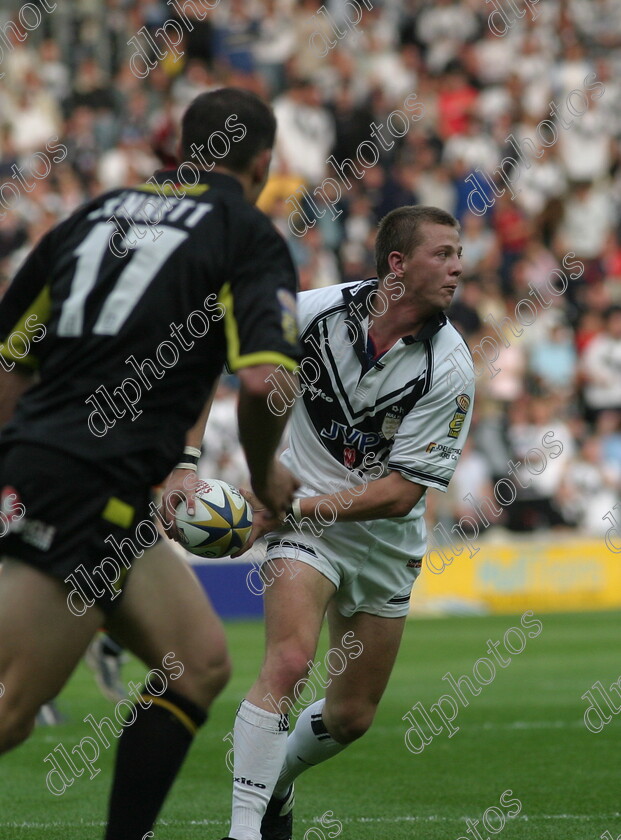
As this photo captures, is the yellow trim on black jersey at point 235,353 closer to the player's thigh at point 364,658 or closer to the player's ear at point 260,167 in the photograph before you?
the player's ear at point 260,167

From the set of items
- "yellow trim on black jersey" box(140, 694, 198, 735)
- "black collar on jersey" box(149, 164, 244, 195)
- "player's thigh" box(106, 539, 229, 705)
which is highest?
"black collar on jersey" box(149, 164, 244, 195)

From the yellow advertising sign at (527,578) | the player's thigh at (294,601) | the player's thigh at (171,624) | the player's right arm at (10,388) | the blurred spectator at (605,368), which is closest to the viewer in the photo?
the player's thigh at (171,624)

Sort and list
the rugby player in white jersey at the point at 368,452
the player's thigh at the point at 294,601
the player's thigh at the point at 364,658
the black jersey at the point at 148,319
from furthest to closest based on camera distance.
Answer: the player's thigh at the point at 364,658, the rugby player in white jersey at the point at 368,452, the player's thigh at the point at 294,601, the black jersey at the point at 148,319

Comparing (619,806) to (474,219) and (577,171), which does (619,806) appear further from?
(577,171)

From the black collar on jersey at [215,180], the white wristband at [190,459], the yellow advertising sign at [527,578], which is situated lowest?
the yellow advertising sign at [527,578]

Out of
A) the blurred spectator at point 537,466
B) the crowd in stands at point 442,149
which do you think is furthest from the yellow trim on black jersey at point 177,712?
the blurred spectator at point 537,466

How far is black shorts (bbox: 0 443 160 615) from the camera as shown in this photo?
3.85 m

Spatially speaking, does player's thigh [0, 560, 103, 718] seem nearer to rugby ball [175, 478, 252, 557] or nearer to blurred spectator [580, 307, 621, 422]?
rugby ball [175, 478, 252, 557]

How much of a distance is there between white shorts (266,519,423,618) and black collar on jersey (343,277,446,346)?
2.49ft

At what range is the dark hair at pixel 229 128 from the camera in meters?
4.17

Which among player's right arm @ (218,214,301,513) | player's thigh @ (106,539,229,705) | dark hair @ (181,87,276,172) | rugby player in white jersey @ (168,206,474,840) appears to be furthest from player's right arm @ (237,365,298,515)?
rugby player in white jersey @ (168,206,474,840)

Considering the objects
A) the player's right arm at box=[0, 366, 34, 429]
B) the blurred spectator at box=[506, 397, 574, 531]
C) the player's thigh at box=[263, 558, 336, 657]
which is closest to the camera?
the player's right arm at box=[0, 366, 34, 429]

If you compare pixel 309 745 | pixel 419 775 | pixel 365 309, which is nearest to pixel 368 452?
pixel 365 309

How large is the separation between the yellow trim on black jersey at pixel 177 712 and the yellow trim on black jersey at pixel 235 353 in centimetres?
97
